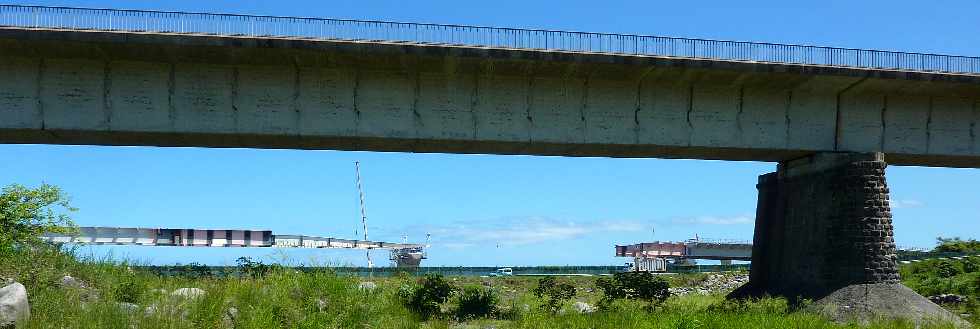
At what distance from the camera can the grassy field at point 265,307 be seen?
15039 millimetres

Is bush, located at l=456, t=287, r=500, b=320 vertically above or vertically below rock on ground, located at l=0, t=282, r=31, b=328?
below

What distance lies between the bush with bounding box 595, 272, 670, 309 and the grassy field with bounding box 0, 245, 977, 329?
342mm

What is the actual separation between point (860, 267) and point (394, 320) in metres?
16.0

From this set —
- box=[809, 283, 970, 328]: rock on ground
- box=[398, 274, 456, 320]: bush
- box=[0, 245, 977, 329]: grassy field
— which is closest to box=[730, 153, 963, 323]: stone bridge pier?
box=[809, 283, 970, 328]: rock on ground

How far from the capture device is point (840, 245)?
26.1 metres

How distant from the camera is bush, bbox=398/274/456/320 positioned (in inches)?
766

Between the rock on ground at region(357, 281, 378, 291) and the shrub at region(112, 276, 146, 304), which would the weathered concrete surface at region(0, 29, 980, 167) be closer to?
the rock on ground at region(357, 281, 378, 291)

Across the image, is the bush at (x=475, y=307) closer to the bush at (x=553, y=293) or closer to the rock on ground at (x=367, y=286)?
the bush at (x=553, y=293)

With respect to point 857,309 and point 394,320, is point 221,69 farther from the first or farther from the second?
point 857,309

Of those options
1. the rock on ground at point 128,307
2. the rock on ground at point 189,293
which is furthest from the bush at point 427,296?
the rock on ground at point 128,307

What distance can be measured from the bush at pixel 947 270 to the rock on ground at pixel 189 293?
28.8 metres

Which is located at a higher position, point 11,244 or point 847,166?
point 847,166

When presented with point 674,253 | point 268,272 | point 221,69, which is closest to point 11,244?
point 268,272

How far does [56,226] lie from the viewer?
838 inches
